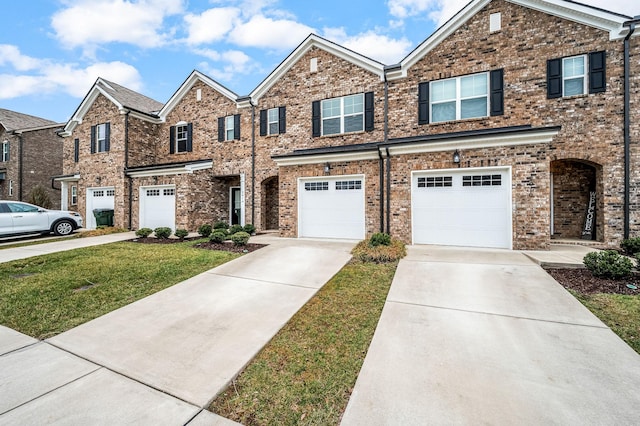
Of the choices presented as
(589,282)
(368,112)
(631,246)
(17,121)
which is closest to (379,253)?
(589,282)

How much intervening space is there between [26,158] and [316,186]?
1022 inches

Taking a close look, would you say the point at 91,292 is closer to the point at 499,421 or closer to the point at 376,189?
the point at 499,421

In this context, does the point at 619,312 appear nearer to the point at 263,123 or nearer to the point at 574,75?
the point at 574,75

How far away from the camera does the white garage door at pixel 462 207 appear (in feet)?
27.4

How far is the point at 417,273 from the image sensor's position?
5949 millimetres

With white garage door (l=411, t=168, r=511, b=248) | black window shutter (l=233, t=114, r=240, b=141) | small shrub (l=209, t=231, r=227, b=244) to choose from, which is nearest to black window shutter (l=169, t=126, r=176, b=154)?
black window shutter (l=233, t=114, r=240, b=141)

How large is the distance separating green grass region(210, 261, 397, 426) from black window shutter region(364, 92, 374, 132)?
8.44m

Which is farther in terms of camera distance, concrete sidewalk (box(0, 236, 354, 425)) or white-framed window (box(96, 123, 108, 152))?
white-framed window (box(96, 123, 108, 152))

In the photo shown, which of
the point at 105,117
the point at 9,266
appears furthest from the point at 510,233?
the point at 105,117

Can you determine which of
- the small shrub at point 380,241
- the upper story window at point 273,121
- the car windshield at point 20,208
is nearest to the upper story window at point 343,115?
the upper story window at point 273,121

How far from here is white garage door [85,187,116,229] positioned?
1588 cm

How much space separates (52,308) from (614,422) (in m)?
6.91

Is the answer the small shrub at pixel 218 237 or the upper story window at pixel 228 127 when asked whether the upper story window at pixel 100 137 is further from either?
the small shrub at pixel 218 237

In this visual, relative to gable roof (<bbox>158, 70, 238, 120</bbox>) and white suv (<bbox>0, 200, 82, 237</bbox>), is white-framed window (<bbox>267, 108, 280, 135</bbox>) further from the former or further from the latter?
white suv (<bbox>0, 200, 82, 237</bbox>)
